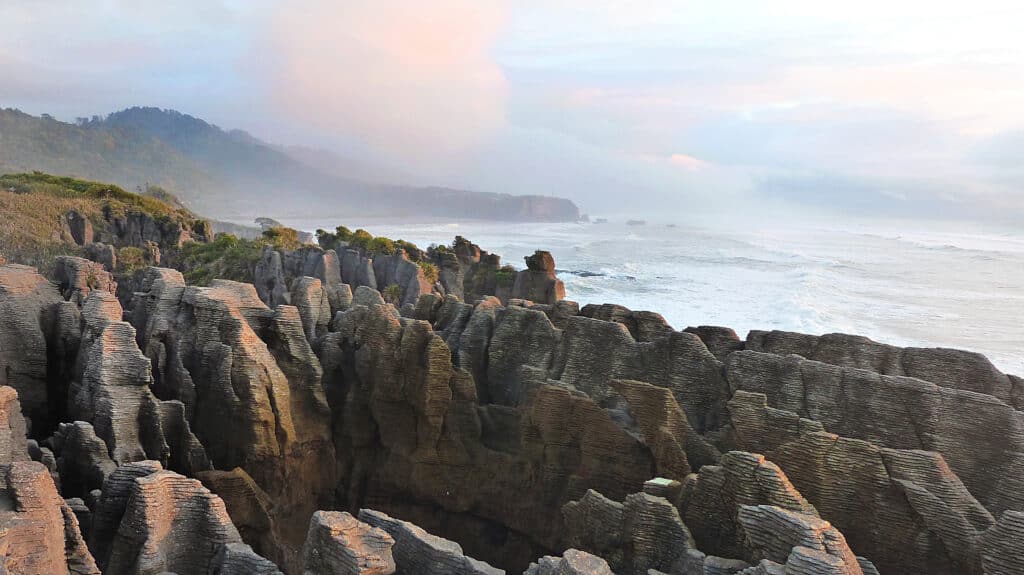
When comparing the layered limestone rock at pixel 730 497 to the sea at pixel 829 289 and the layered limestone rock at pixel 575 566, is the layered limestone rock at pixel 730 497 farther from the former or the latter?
the sea at pixel 829 289

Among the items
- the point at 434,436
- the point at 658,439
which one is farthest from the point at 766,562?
the point at 434,436

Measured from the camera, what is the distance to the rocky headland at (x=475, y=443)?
6.64 meters

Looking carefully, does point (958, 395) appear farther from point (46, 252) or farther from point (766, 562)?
point (46, 252)

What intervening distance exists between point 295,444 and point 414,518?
7.98ft

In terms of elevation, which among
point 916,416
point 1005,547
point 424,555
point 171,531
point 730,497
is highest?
point 916,416

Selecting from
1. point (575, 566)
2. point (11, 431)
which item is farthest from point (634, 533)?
point (11, 431)

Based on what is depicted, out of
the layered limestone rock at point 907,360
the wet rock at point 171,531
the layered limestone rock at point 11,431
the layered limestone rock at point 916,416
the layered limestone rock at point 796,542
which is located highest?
the layered limestone rock at point 907,360

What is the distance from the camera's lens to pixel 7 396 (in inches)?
313

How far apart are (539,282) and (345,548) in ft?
73.6

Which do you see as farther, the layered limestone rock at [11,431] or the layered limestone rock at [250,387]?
the layered limestone rock at [250,387]

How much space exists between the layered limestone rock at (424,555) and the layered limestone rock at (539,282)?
21032 millimetres

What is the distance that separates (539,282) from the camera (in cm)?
2822

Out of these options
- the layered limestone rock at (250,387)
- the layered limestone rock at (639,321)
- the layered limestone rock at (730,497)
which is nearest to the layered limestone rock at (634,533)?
the layered limestone rock at (730,497)

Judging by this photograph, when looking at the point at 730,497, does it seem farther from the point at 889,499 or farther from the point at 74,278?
the point at 74,278
